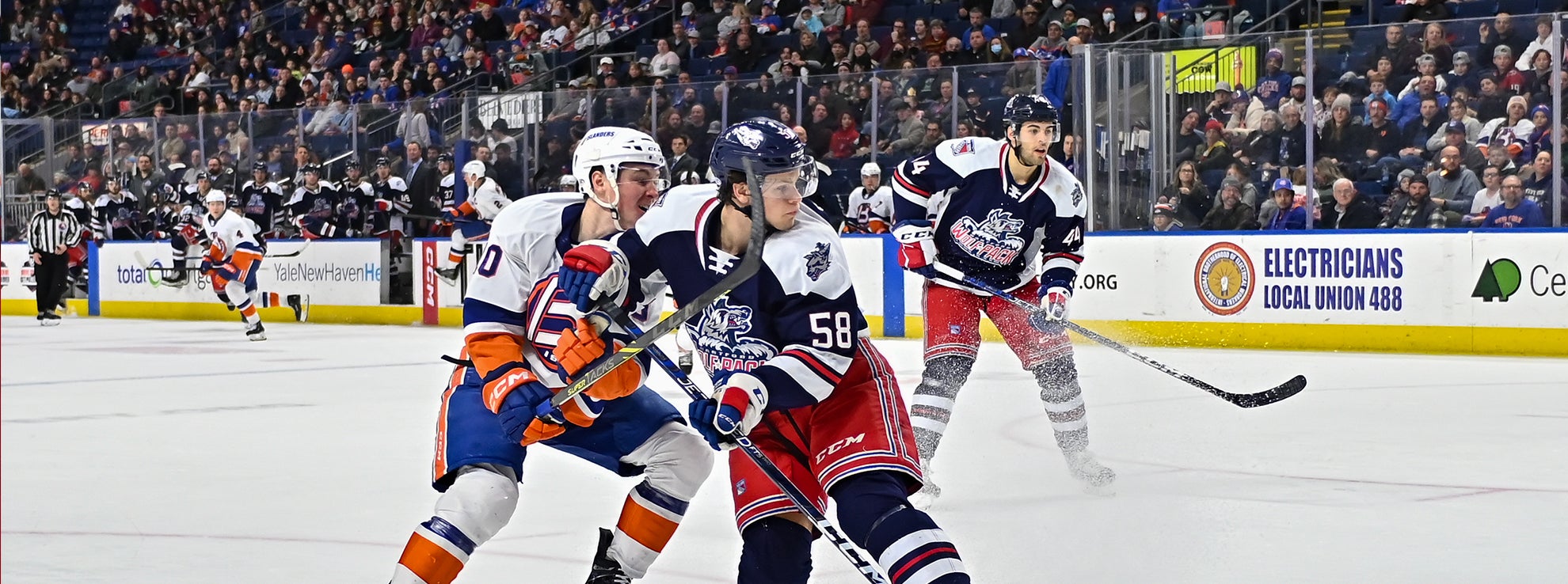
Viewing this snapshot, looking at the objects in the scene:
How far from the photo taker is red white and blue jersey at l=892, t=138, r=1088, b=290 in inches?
198

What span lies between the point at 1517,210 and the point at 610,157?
777cm

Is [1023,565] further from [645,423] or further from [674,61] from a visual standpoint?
[674,61]

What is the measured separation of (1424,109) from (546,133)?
22.4ft

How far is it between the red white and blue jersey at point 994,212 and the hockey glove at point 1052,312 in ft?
0.14

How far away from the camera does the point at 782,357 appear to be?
8.96ft

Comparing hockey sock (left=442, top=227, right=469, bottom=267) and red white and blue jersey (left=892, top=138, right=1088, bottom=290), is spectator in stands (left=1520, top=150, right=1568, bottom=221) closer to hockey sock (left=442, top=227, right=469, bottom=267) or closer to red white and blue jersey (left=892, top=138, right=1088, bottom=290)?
red white and blue jersey (left=892, top=138, right=1088, bottom=290)

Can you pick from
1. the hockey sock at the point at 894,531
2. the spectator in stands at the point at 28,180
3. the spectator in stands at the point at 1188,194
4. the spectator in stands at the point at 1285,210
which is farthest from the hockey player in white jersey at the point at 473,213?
the hockey sock at the point at 894,531

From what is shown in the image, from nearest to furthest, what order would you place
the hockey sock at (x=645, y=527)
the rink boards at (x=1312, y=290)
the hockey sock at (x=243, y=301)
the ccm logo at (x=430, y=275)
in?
A: the hockey sock at (x=645, y=527) → the rink boards at (x=1312, y=290) → the hockey sock at (x=243, y=301) → the ccm logo at (x=430, y=275)

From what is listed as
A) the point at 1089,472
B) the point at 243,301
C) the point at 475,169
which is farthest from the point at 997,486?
the point at 475,169

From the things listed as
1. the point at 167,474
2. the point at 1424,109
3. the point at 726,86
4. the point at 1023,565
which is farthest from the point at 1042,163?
the point at 726,86

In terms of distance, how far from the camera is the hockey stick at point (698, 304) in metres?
2.64

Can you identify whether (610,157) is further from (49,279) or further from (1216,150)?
(49,279)

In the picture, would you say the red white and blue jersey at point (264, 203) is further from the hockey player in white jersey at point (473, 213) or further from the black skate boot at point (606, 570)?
the black skate boot at point (606, 570)

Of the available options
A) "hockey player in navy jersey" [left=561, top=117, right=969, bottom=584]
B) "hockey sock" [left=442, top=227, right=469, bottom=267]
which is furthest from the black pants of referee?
"hockey player in navy jersey" [left=561, top=117, right=969, bottom=584]
